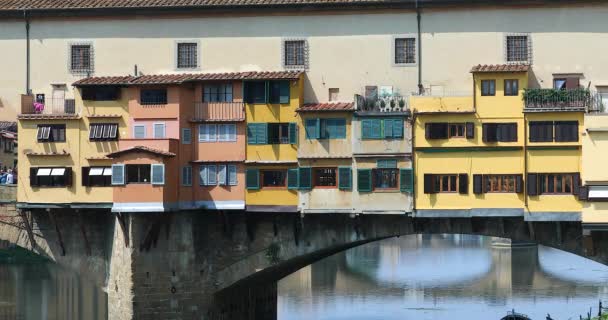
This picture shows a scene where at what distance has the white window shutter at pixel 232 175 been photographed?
122 ft

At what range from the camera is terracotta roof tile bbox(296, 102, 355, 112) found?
3616 cm

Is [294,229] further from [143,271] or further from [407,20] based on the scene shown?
[407,20]

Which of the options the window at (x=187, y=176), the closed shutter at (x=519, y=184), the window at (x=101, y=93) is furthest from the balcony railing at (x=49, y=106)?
the closed shutter at (x=519, y=184)

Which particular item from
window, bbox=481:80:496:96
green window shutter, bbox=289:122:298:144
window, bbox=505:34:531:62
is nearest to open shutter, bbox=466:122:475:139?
window, bbox=481:80:496:96

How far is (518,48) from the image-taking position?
119ft

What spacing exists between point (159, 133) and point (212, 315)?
653cm

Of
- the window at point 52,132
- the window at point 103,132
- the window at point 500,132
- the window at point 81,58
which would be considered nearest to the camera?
the window at point 500,132

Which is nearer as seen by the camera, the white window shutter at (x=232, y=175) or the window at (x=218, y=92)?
the white window shutter at (x=232, y=175)

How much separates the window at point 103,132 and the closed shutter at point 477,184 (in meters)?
12.3

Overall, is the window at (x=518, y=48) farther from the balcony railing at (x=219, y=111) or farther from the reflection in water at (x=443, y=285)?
the reflection in water at (x=443, y=285)

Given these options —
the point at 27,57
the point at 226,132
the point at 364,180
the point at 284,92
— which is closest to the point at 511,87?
the point at 364,180

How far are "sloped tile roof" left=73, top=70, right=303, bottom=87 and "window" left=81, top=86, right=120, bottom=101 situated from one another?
0.29 metres

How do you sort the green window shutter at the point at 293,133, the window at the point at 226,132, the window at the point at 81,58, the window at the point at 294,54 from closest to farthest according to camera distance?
the green window shutter at the point at 293,133 → the window at the point at 226,132 → the window at the point at 294,54 → the window at the point at 81,58

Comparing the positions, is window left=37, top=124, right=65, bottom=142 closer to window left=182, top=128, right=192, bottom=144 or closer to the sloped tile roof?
the sloped tile roof
